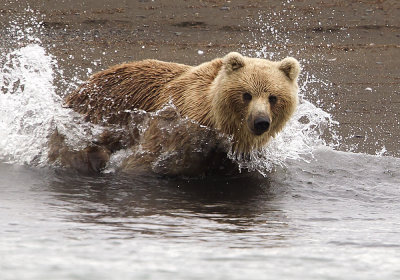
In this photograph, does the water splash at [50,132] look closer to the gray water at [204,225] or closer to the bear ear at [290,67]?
the gray water at [204,225]

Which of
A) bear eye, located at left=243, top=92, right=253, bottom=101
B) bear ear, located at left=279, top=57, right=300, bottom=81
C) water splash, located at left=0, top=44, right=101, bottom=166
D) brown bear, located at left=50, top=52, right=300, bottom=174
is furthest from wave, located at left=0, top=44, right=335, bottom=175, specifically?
bear ear, located at left=279, top=57, right=300, bottom=81

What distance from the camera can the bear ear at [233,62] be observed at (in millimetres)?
6629

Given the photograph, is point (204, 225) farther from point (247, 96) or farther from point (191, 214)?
point (247, 96)

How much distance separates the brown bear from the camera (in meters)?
6.58

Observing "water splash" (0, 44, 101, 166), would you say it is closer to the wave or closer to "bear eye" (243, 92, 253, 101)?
the wave

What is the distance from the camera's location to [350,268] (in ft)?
14.1

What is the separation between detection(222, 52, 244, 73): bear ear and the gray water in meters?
0.98

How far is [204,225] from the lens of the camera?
5.16 meters

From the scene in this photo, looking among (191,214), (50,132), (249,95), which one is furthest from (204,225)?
(50,132)

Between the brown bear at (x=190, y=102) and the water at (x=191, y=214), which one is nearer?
the water at (x=191, y=214)

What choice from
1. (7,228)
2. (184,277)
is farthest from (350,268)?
(7,228)

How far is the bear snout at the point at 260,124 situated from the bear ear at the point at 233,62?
63cm

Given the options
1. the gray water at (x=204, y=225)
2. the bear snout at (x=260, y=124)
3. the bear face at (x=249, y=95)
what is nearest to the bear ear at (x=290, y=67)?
the bear face at (x=249, y=95)

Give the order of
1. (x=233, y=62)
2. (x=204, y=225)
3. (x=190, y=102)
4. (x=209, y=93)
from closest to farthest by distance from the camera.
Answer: (x=204, y=225) → (x=233, y=62) → (x=209, y=93) → (x=190, y=102)
